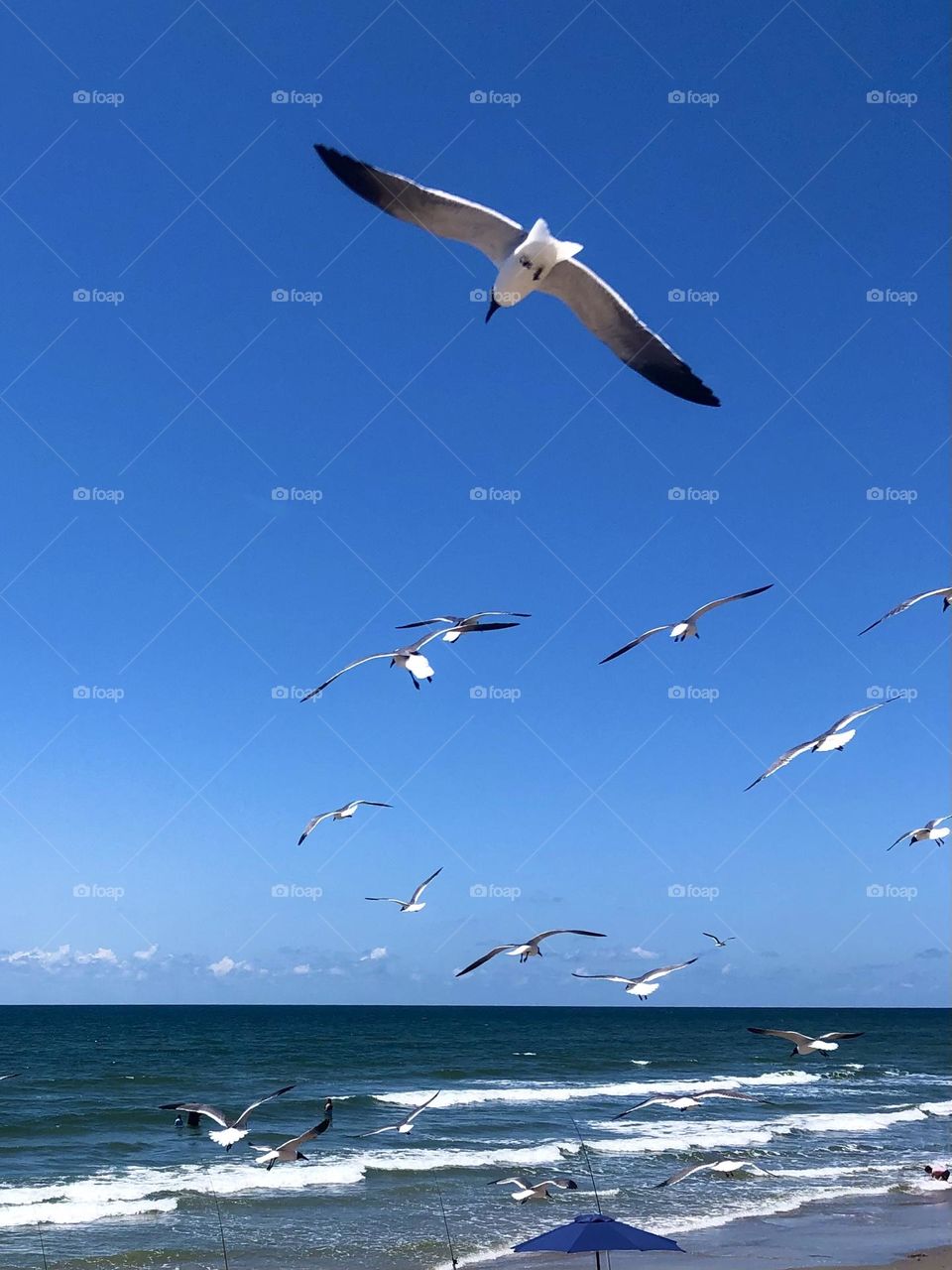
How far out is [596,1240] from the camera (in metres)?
12.2

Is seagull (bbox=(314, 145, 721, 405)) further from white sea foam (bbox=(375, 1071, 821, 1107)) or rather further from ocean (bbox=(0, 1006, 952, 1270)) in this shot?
white sea foam (bbox=(375, 1071, 821, 1107))

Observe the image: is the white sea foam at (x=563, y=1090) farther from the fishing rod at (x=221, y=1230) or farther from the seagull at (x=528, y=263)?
the seagull at (x=528, y=263)

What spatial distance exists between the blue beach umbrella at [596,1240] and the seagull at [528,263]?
27.6 feet

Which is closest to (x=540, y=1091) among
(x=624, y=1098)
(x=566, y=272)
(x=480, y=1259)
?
(x=624, y=1098)

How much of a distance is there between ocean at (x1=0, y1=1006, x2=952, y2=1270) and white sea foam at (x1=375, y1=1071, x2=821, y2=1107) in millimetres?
180

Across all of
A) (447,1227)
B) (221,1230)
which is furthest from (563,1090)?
(221,1230)

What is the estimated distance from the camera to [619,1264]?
16797 mm

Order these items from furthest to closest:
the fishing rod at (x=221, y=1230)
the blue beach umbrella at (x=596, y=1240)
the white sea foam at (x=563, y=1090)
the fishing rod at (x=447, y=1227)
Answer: the white sea foam at (x=563, y=1090) < the fishing rod at (x=221, y=1230) < the fishing rod at (x=447, y=1227) < the blue beach umbrella at (x=596, y=1240)

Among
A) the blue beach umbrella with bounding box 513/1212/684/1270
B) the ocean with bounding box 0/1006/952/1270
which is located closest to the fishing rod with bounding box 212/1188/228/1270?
→ the ocean with bounding box 0/1006/952/1270

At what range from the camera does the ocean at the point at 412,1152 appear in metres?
18.9

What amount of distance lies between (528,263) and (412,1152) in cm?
2328

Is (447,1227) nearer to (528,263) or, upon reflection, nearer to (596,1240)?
(596,1240)

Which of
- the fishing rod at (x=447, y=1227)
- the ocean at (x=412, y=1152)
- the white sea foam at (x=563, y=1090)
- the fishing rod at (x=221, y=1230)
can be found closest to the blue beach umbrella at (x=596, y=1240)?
the fishing rod at (x=447, y=1227)

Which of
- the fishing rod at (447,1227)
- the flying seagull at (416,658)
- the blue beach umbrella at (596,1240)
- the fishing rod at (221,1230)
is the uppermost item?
the flying seagull at (416,658)
